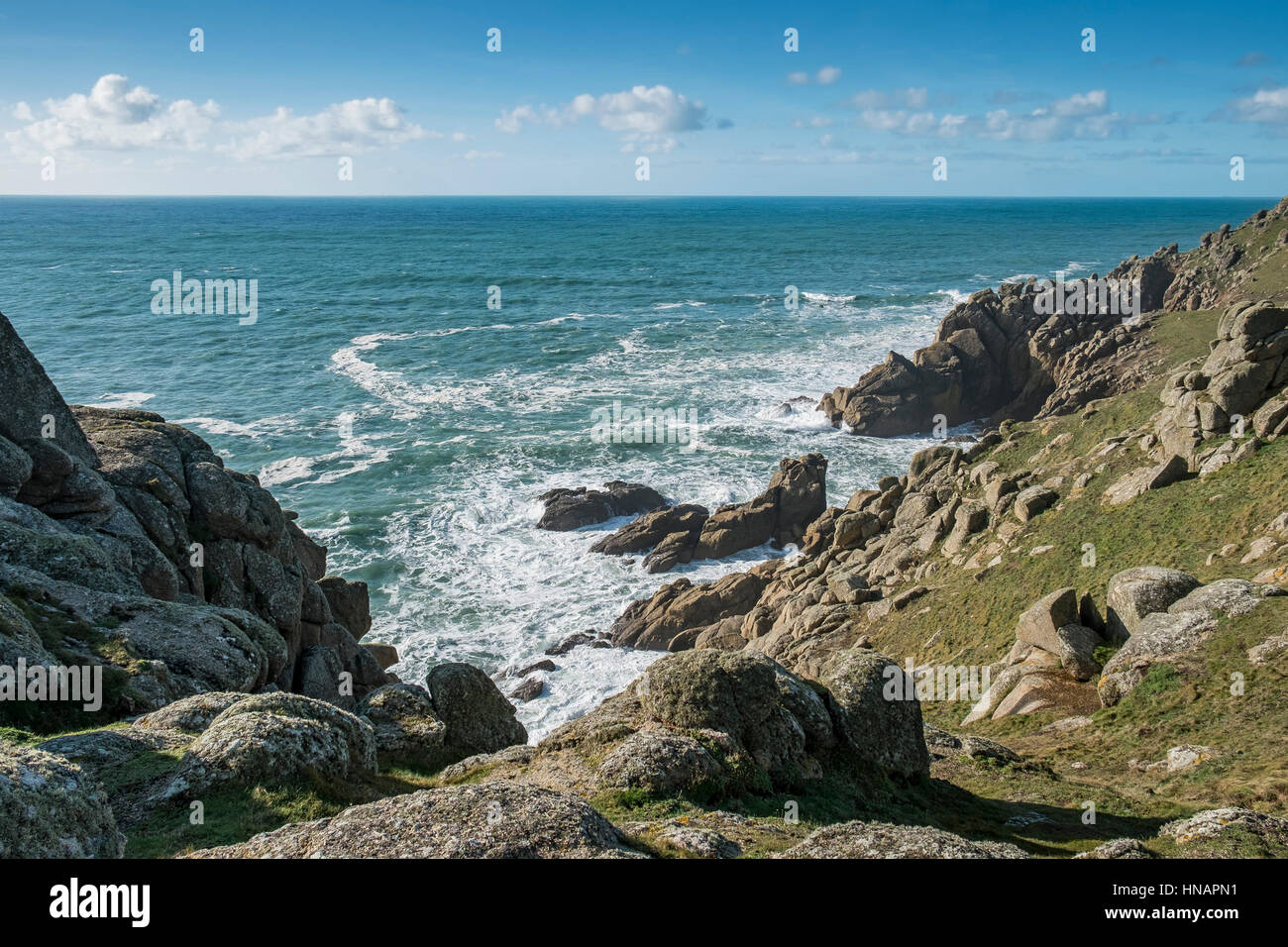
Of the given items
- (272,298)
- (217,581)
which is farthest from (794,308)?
(217,581)

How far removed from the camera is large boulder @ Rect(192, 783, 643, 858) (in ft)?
29.8

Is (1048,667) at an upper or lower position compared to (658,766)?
lower

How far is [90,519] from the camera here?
2331 centimetres

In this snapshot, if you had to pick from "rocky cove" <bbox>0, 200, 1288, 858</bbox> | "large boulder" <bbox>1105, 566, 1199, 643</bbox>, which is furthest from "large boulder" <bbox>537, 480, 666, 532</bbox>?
"large boulder" <bbox>1105, 566, 1199, 643</bbox>

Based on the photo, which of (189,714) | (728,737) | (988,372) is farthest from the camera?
(988,372)

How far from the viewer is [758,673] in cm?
1616

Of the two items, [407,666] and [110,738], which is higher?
[110,738]

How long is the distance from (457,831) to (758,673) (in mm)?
8111

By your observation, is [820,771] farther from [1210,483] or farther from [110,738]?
[1210,483]

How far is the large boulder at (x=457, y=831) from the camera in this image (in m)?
9.08

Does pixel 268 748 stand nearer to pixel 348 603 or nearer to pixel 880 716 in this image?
pixel 880 716

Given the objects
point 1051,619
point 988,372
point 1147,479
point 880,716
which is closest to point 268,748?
point 880,716

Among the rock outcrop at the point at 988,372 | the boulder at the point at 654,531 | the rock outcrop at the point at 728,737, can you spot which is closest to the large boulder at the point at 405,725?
the rock outcrop at the point at 728,737
